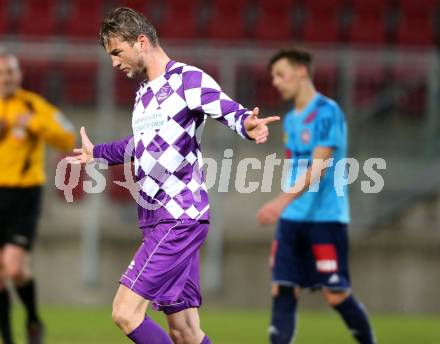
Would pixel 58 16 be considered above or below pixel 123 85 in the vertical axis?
above

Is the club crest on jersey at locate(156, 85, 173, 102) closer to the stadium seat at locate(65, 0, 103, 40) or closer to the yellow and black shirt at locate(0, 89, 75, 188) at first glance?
the yellow and black shirt at locate(0, 89, 75, 188)

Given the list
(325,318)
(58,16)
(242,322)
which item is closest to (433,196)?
(325,318)

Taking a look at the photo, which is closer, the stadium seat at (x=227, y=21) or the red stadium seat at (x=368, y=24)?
the red stadium seat at (x=368, y=24)

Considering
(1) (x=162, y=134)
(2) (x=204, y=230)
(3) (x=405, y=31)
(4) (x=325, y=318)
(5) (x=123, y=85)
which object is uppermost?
(3) (x=405, y=31)

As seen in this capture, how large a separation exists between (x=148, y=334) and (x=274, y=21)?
963 cm

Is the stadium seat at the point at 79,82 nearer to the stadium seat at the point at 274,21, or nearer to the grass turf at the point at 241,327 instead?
the grass turf at the point at 241,327

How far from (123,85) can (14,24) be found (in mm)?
2812

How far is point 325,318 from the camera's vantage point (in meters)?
11.5

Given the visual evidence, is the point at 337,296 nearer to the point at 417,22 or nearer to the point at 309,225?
the point at 309,225

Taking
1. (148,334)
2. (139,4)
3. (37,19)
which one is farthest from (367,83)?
(148,334)

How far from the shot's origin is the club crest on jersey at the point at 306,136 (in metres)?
7.04

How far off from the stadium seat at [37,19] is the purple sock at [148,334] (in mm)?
9690

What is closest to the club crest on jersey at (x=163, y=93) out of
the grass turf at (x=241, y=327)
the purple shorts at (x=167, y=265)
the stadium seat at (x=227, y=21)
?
the purple shorts at (x=167, y=265)

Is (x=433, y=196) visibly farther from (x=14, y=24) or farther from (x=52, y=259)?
(x=14, y=24)
